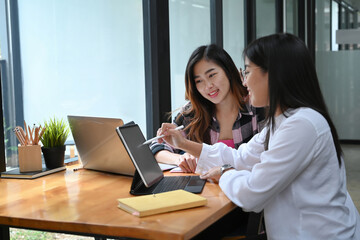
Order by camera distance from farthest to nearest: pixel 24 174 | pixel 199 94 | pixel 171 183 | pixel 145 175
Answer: pixel 199 94 < pixel 24 174 < pixel 171 183 < pixel 145 175

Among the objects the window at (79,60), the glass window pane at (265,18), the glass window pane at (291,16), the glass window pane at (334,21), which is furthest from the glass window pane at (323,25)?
the window at (79,60)

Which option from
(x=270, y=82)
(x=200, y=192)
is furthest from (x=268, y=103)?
(x=200, y=192)

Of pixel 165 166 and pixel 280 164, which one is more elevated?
pixel 280 164

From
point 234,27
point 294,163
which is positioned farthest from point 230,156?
point 234,27

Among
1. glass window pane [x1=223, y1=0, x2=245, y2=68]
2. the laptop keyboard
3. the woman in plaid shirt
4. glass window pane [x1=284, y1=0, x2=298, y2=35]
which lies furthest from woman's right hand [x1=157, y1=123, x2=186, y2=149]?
glass window pane [x1=284, y1=0, x2=298, y2=35]

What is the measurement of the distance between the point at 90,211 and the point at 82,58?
1.17m

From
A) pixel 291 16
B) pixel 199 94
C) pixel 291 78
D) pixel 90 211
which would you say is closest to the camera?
pixel 90 211

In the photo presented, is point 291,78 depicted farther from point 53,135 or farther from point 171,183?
point 53,135

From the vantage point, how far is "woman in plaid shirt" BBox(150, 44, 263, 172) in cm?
234

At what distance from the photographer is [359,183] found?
4.62 meters

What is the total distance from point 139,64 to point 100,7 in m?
0.43

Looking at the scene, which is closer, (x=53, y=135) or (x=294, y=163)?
(x=294, y=163)

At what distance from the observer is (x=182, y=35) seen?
3.06 metres

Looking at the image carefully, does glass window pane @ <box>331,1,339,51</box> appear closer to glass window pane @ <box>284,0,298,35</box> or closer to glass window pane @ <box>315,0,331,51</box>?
glass window pane @ <box>315,0,331,51</box>
